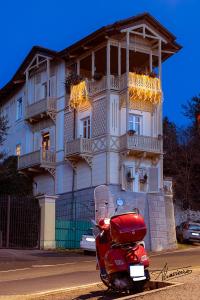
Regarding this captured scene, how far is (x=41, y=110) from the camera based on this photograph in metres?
41.0

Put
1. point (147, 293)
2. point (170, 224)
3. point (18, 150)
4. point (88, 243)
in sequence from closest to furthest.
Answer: point (147, 293) → point (88, 243) → point (170, 224) → point (18, 150)

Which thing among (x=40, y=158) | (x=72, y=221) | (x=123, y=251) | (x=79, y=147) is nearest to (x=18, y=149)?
(x=40, y=158)

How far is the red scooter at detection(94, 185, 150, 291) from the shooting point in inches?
400

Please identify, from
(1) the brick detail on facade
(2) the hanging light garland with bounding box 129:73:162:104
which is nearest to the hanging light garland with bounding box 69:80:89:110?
(1) the brick detail on facade

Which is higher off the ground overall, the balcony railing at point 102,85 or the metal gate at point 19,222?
the balcony railing at point 102,85

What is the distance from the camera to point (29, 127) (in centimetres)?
4406

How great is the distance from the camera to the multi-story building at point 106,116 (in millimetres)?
36406

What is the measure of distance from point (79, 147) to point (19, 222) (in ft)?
28.5

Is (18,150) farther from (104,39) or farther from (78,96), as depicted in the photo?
(104,39)

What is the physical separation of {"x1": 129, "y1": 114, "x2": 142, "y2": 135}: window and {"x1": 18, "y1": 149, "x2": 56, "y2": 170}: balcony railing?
6.08m

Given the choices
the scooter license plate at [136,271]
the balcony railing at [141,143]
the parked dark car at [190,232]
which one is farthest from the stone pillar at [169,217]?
the scooter license plate at [136,271]

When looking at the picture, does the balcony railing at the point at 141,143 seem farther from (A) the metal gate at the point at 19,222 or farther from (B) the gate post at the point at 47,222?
(A) the metal gate at the point at 19,222

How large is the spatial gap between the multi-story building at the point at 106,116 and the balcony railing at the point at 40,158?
2.6 inches

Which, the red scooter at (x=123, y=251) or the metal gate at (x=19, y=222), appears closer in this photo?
the red scooter at (x=123, y=251)
